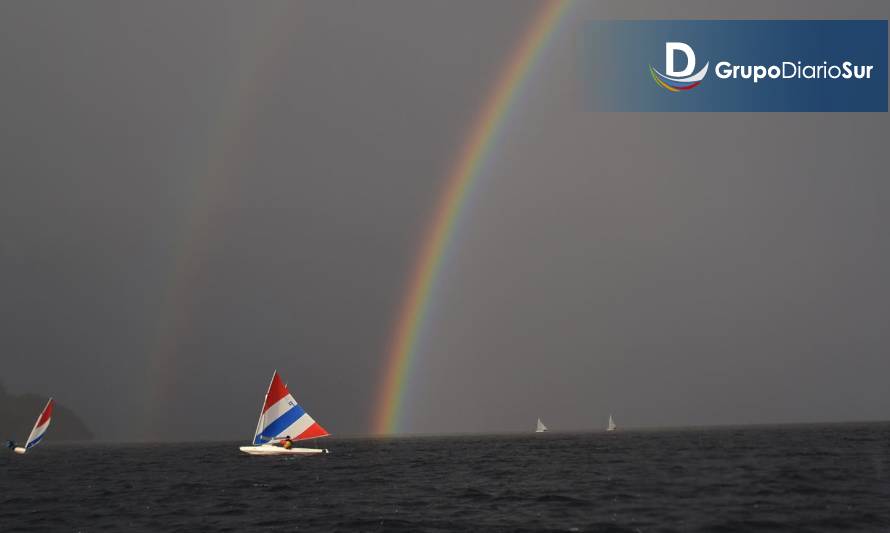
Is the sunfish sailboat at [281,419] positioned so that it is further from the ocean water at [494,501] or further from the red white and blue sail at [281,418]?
the ocean water at [494,501]

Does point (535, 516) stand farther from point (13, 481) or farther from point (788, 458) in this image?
point (13, 481)

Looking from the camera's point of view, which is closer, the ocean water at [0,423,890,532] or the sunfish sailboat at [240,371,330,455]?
the ocean water at [0,423,890,532]

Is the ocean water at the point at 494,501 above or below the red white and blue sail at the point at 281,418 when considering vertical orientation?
below

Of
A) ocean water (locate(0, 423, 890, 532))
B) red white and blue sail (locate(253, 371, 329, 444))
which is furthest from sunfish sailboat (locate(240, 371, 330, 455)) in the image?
ocean water (locate(0, 423, 890, 532))

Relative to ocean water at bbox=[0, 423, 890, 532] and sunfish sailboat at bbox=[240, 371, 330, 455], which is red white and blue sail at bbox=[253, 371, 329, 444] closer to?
sunfish sailboat at bbox=[240, 371, 330, 455]

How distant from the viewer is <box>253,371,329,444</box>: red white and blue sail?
289ft

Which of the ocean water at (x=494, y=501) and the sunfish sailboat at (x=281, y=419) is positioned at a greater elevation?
the sunfish sailboat at (x=281, y=419)

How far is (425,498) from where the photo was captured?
143 ft

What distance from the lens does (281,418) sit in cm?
8956

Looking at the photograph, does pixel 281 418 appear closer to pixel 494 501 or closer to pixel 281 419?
pixel 281 419

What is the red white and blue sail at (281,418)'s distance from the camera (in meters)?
88.0

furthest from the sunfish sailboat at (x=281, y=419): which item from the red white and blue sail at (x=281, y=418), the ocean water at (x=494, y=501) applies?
the ocean water at (x=494, y=501)

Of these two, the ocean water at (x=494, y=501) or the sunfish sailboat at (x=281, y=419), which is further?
the sunfish sailboat at (x=281, y=419)

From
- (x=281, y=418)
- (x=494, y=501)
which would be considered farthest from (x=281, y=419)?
(x=494, y=501)
